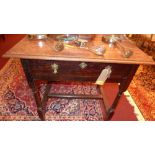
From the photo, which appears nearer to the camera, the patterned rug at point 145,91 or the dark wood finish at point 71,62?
the dark wood finish at point 71,62

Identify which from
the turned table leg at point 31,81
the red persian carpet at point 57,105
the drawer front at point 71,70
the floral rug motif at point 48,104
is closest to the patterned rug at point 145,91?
the red persian carpet at point 57,105

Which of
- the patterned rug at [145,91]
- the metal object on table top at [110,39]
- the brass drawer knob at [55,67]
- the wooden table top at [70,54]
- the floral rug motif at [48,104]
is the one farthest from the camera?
the patterned rug at [145,91]

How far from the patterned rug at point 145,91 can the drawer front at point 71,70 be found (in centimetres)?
88

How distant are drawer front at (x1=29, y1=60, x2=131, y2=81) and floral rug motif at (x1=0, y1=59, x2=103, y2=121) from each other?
24.2 inches

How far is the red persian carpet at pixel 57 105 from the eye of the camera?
1757mm

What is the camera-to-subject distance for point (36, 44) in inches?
49.7

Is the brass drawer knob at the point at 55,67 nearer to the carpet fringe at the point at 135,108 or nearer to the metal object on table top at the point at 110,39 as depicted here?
the metal object on table top at the point at 110,39

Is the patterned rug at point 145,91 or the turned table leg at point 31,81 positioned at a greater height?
A: the turned table leg at point 31,81

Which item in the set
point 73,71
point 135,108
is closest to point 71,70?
point 73,71

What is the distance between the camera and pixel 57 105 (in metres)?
1.90
